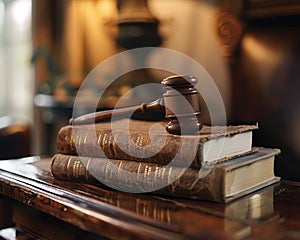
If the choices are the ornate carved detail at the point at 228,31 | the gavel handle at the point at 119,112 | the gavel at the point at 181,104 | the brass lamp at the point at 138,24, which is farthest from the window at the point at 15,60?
the gavel at the point at 181,104

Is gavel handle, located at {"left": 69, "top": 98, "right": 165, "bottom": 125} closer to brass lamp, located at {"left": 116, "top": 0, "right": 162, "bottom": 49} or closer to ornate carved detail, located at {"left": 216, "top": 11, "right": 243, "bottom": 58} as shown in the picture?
ornate carved detail, located at {"left": 216, "top": 11, "right": 243, "bottom": 58}

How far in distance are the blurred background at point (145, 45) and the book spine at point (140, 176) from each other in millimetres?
793

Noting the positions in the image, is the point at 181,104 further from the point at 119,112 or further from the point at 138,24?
the point at 138,24

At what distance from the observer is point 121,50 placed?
8.22 feet

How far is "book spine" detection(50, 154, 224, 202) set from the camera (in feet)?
2.07

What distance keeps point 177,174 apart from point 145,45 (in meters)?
1.68

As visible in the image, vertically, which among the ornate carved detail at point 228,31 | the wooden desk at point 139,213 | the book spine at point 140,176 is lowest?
the wooden desk at point 139,213

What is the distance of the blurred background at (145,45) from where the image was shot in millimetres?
1620

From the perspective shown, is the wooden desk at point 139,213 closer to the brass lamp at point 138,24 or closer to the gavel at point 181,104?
the gavel at point 181,104

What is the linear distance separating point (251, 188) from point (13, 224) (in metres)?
0.44

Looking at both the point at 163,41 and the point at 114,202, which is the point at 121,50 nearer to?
the point at 163,41

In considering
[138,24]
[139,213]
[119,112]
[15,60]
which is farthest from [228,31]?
[15,60]

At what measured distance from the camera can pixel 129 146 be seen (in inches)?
27.4

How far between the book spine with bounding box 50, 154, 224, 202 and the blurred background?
79cm
